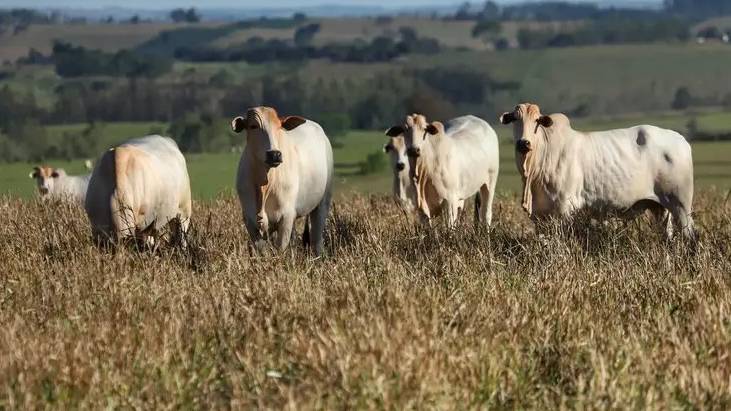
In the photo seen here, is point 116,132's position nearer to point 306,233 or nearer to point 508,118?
point 306,233

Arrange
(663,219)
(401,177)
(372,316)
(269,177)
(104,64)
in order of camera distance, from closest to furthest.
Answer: (372,316) < (269,177) < (663,219) < (401,177) < (104,64)

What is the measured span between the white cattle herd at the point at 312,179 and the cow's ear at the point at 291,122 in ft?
0.04

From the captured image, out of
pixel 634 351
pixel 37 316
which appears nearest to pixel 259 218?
pixel 37 316

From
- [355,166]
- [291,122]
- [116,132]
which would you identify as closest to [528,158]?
[291,122]

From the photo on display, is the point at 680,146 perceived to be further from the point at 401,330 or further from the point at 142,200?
the point at 401,330

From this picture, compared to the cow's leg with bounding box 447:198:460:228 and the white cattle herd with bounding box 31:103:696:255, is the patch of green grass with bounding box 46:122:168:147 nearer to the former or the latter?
the cow's leg with bounding box 447:198:460:228

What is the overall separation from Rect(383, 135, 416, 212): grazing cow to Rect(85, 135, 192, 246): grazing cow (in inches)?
139

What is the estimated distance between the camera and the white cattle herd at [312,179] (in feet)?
40.6

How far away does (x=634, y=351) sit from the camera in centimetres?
802

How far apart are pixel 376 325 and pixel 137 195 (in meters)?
5.13

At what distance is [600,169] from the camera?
13914 mm

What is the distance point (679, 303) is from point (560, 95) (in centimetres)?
12172

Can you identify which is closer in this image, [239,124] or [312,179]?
[239,124]

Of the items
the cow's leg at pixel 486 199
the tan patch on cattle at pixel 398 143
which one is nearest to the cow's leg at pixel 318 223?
the cow's leg at pixel 486 199
